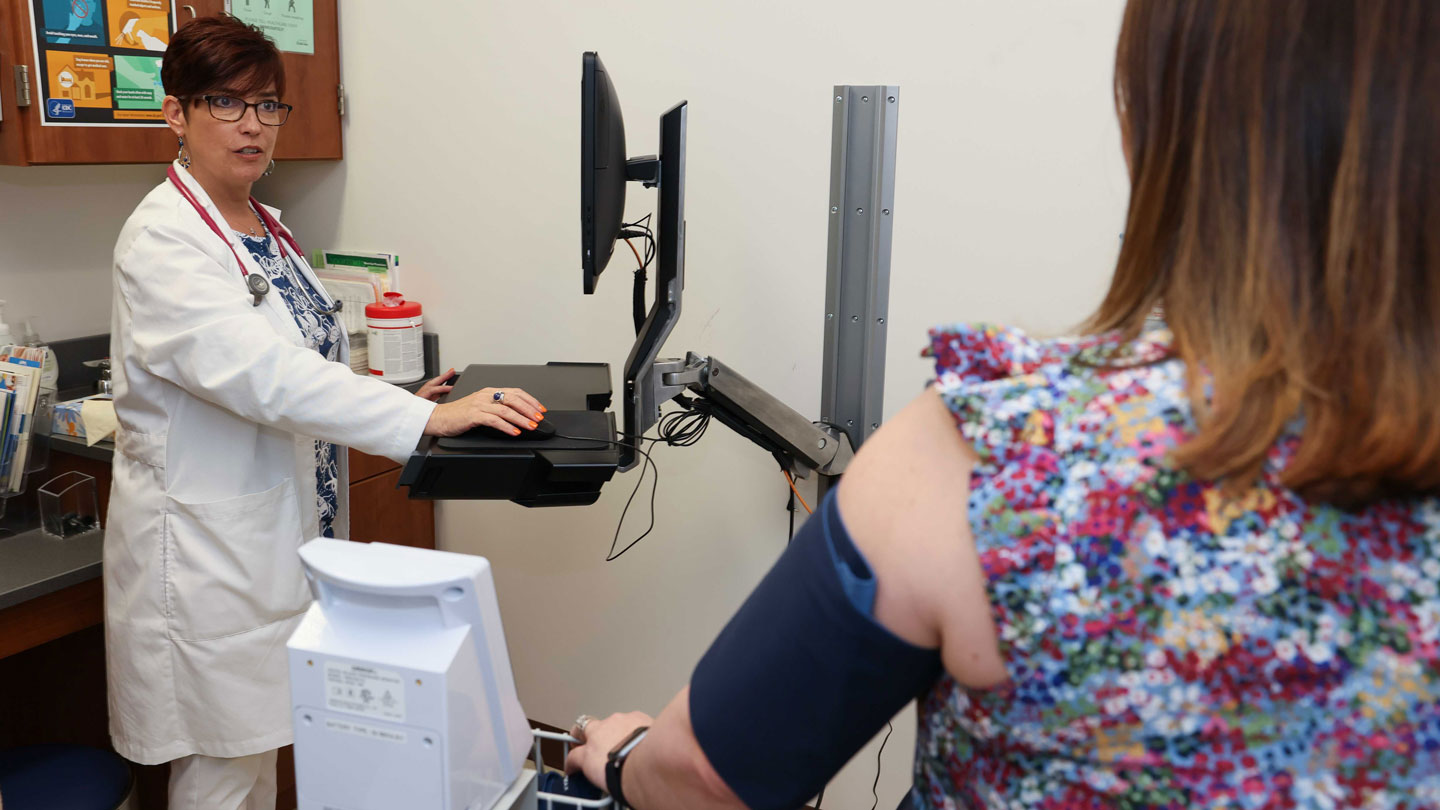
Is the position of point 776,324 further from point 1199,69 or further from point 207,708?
point 1199,69

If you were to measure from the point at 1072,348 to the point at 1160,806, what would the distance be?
0.26 meters

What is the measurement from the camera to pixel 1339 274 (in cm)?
54

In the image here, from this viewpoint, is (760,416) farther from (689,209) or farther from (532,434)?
(689,209)

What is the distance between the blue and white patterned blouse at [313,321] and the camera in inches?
70.7

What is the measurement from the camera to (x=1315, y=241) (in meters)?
0.56

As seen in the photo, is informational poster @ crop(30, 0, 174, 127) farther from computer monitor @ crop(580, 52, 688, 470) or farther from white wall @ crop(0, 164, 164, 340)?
computer monitor @ crop(580, 52, 688, 470)

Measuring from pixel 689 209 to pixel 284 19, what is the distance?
104cm

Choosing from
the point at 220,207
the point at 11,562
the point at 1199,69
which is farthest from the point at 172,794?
the point at 1199,69

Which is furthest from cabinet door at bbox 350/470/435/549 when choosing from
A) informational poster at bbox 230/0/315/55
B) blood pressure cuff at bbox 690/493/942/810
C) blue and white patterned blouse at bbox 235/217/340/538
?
blood pressure cuff at bbox 690/493/942/810

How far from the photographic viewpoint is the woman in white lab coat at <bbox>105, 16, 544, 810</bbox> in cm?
157

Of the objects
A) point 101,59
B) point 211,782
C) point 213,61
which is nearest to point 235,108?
point 213,61

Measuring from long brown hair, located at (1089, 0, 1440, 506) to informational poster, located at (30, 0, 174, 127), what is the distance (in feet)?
6.47

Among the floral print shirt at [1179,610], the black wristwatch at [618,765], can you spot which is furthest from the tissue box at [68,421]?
the floral print shirt at [1179,610]

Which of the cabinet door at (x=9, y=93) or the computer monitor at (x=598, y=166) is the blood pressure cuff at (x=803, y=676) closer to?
the computer monitor at (x=598, y=166)
